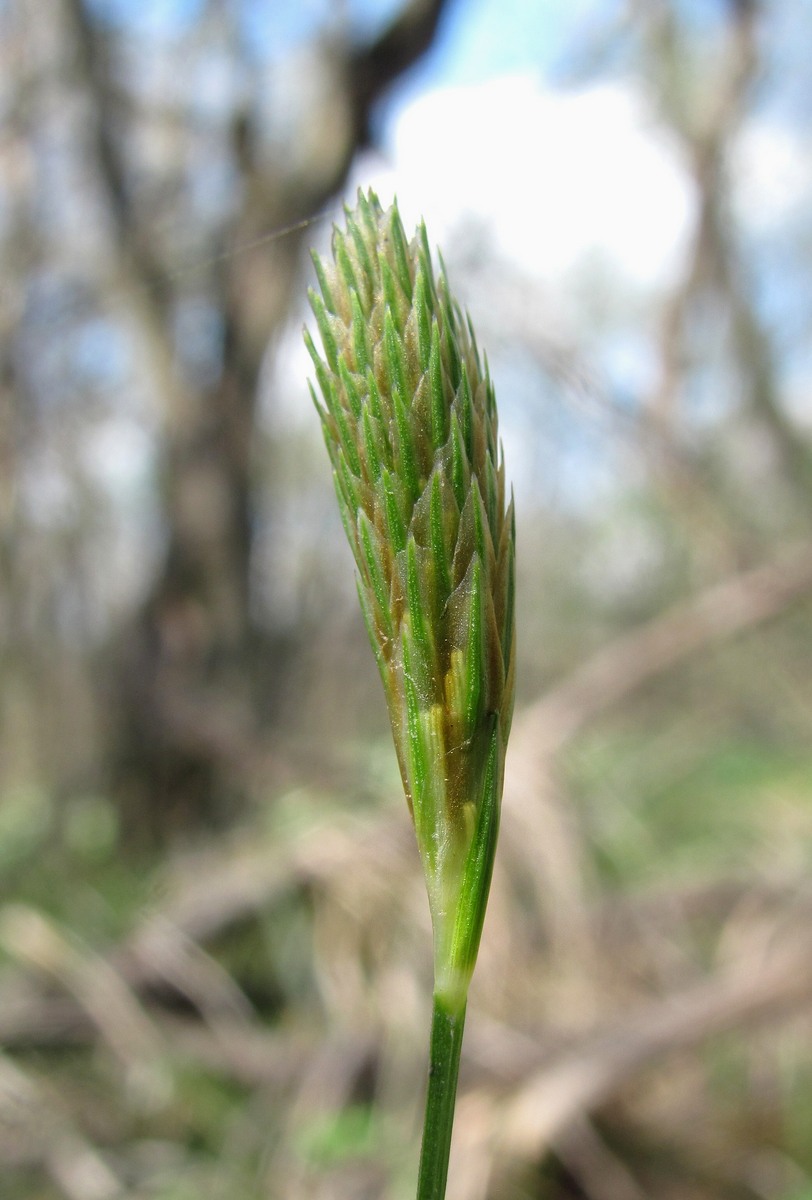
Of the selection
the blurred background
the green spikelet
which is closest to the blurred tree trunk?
the blurred background

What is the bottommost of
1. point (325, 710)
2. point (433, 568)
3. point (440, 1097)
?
point (440, 1097)

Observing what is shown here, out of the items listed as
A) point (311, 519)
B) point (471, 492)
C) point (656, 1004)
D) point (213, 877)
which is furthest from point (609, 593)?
point (471, 492)

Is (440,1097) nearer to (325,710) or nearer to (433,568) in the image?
(433,568)

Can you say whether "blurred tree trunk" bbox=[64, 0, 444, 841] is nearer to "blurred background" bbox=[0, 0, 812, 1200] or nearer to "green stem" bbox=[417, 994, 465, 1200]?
"blurred background" bbox=[0, 0, 812, 1200]

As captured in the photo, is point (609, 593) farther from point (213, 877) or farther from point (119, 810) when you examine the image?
point (213, 877)

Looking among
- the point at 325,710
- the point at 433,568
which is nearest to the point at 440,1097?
the point at 433,568

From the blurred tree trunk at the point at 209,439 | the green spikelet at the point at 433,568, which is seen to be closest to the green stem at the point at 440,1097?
the green spikelet at the point at 433,568

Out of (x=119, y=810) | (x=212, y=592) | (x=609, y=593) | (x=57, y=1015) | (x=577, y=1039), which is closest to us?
(x=577, y=1039)
